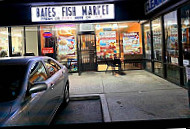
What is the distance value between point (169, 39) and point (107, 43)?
4632 millimetres

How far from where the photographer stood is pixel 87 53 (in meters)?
12.4

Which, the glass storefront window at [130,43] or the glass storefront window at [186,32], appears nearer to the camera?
the glass storefront window at [186,32]

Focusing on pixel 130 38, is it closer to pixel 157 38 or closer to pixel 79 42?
pixel 157 38

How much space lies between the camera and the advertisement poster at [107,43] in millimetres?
12453

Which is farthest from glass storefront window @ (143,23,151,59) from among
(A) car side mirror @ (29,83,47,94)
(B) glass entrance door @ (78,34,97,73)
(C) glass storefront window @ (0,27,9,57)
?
(A) car side mirror @ (29,83,47,94)

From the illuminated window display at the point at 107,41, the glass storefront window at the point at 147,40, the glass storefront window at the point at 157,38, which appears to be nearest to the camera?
the glass storefront window at the point at 157,38

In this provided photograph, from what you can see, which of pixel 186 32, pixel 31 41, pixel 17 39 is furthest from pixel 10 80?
pixel 17 39

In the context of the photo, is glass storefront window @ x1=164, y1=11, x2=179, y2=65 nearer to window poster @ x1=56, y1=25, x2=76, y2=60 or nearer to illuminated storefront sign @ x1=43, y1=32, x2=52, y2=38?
window poster @ x1=56, y1=25, x2=76, y2=60

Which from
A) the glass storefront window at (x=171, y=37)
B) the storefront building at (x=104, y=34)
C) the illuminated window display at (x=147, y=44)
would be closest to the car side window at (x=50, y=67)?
the storefront building at (x=104, y=34)

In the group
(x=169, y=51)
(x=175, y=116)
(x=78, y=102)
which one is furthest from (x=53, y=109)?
(x=169, y=51)

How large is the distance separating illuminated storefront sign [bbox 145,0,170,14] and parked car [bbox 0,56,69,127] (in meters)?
4.95

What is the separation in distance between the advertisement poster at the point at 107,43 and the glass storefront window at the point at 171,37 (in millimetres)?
4204

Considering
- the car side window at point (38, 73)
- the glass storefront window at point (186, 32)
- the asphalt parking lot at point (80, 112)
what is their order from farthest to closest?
the glass storefront window at point (186, 32), the asphalt parking lot at point (80, 112), the car side window at point (38, 73)

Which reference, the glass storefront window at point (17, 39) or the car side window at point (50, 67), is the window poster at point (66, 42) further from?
the car side window at point (50, 67)
